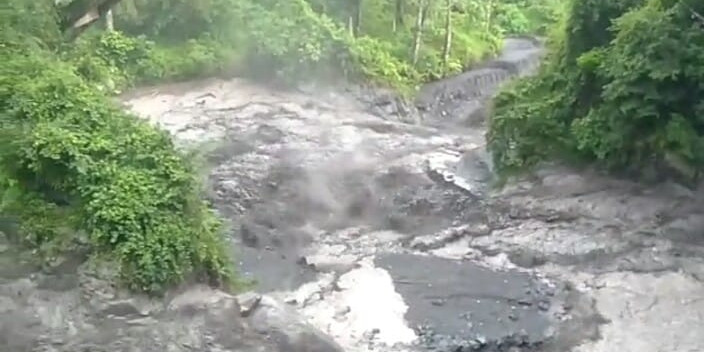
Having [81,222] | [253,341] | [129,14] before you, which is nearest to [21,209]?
[81,222]

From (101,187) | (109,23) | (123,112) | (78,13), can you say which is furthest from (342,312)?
(109,23)

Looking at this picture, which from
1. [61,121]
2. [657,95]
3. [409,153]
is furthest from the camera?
[409,153]

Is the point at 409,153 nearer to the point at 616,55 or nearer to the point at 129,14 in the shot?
the point at 616,55

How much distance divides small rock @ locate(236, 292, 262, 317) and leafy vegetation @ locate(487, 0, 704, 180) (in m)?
9.76

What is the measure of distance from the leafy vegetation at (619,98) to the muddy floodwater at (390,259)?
652 millimetres

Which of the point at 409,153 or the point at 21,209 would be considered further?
the point at 409,153

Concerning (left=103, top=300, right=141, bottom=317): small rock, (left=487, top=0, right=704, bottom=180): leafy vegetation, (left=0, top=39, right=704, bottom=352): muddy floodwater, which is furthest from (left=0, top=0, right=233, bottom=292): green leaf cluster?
(left=487, top=0, right=704, bottom=180): leafy vegetation

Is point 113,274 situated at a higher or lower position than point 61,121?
lower

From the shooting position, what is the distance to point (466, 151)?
84.2ft

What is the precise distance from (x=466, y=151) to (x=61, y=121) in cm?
1366

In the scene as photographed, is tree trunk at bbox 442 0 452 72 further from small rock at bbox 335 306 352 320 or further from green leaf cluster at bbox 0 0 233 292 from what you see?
green leaf cluster at bbox 0 0 233 292

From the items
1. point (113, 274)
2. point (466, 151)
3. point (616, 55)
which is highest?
point (616, 55)

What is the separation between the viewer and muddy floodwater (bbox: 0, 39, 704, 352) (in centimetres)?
1243

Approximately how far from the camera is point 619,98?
19.5 meters
